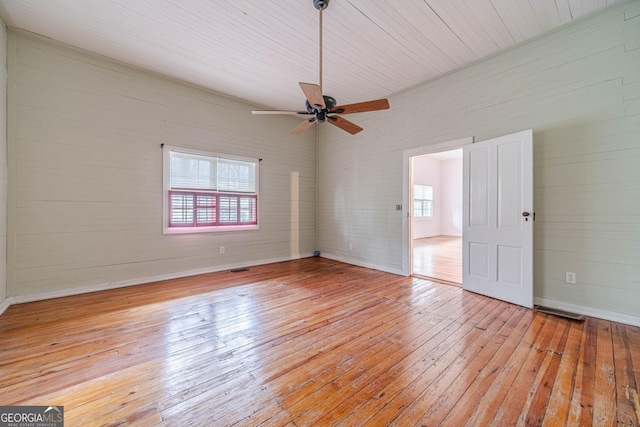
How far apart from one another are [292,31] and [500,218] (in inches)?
138

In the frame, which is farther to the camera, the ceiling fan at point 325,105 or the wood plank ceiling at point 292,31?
the wood plank ceiling at point 292,31

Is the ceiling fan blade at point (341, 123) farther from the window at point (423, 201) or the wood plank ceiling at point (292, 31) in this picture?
the window at point (423, 201)

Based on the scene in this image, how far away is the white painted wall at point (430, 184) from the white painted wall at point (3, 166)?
9531 millimetres

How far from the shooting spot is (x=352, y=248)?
546 cm

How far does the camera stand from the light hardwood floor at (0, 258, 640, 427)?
1.49m

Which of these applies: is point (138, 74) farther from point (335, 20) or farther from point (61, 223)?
point (335, 20)

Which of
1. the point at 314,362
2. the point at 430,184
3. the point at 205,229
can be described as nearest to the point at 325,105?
the point at 314,362

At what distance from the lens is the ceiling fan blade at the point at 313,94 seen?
228cm

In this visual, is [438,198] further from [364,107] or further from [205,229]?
[205,229]

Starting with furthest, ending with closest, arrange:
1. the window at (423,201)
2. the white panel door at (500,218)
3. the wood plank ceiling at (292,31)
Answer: the window at (423,201)
the white panel door at (500,218)
the wood plank ceiling at (292,31)

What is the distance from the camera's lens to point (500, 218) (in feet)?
10.7

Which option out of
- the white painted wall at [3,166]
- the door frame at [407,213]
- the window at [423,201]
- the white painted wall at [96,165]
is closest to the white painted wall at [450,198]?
the window at [423,201]

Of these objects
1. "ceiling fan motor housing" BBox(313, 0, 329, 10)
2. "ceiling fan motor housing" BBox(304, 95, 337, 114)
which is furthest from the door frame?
"ceiling fan motor housing" BBox(313, 0, 329, 10)

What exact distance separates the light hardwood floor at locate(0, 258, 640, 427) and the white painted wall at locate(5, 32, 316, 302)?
0.63 meters
